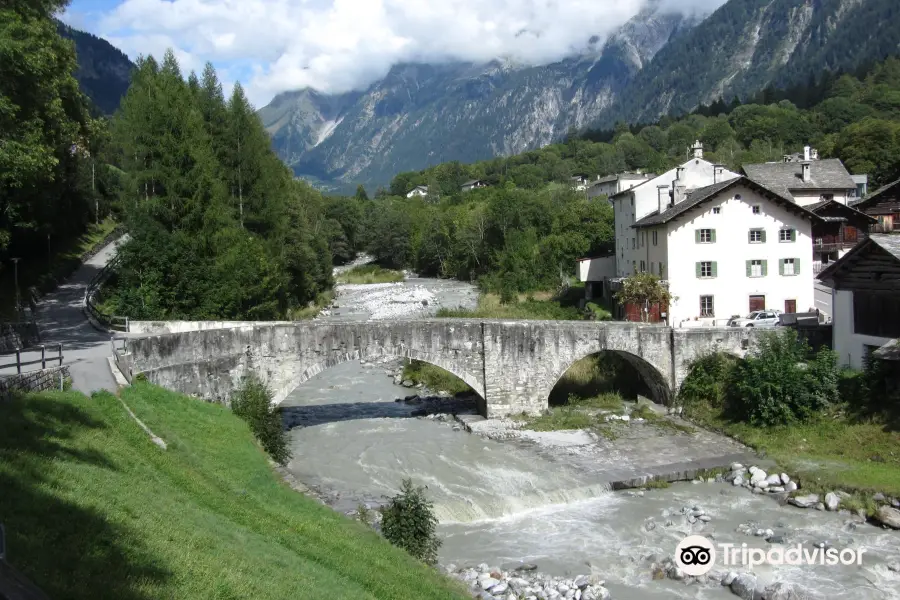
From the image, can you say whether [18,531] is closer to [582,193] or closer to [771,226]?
[771,226]

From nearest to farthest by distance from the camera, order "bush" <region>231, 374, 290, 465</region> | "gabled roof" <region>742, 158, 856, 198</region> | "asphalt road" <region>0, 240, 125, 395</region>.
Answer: "asphalt road" <region>0, 240, 125, 395</region>, "bush" <region>231, 374, 290, 465</region>, "gabled roof" <region>742, 158, 856, 198</region>

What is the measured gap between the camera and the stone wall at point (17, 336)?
23688 mm

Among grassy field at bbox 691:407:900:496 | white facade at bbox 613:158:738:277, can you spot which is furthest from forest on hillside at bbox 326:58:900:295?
grassy field at bbox 691:407:900:496

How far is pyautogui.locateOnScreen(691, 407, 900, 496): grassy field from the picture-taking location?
21.1 m

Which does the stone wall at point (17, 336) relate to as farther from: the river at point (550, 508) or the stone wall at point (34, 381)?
the river at point (550, 508)

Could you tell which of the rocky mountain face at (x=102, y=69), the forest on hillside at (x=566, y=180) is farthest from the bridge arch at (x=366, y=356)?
the rocky mountain face at (x=102, y=69)

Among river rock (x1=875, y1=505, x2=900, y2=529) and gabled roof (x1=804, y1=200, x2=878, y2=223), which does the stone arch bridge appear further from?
gabled roof (x1=804, y1=200, x2=878, y2=223)

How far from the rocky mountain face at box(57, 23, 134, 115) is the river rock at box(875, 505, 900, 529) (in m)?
162

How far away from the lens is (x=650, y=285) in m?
37.7

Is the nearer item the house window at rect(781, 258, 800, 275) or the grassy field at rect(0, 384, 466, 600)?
the grassy field at rect(0, 384, 466, 600)

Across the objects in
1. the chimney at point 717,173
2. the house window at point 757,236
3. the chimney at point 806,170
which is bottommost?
the house window at point 757,236

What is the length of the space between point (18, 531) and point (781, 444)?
75.6 ft

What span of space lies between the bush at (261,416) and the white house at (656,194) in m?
25.8

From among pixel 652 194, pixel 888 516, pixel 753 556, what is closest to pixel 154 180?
pixel 753 556
